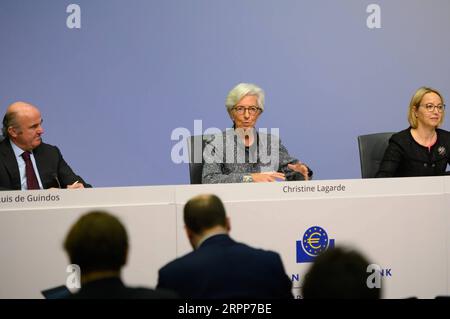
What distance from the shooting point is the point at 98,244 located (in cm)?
202

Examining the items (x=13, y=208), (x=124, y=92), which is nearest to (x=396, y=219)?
(x=13, y=208)

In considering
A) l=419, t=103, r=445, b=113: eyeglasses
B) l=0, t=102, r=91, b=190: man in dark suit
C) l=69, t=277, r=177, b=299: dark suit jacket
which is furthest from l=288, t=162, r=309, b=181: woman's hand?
l=69, t=277, r=177, b=299: dark suit jacket

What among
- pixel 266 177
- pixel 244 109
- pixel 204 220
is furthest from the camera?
pixel 244 109

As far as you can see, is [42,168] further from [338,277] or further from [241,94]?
[338,277]

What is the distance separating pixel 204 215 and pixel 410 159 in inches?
80.5

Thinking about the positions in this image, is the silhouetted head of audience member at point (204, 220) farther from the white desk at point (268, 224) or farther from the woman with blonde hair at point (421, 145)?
the woman with blonde hair at point (421, 145)

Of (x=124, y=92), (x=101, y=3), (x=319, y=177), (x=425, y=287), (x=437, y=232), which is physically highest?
(x=101, y=3)

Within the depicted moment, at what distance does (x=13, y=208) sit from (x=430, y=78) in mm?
3766

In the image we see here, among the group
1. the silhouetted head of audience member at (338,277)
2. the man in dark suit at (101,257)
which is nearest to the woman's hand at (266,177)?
the man in dark suit at (101,257)

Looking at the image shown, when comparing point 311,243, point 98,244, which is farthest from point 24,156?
point 98,244

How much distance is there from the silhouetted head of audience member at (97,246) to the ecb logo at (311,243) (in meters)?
1.41

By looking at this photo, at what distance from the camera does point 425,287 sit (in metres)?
3.44
